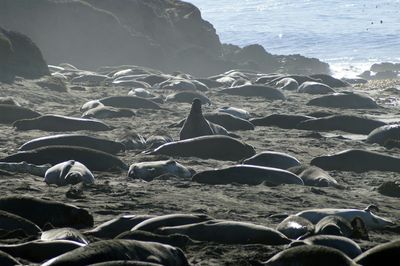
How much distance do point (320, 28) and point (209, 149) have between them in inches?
2112

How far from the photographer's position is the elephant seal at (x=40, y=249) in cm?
532

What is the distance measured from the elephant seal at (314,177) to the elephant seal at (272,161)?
448mm

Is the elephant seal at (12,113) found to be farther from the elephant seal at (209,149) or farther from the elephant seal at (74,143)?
the elephant seal at (209,149)

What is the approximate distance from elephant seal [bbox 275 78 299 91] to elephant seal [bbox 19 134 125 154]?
11943 millimetres

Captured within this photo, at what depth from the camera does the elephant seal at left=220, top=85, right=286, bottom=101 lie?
67.7 ft

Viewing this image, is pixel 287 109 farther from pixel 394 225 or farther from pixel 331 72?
pixel 331 72

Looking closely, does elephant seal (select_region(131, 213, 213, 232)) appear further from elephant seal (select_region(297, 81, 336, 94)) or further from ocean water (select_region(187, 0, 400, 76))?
ocean water (select_region(187, 0, 400, 76))

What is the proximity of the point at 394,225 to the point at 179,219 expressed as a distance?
188 cm

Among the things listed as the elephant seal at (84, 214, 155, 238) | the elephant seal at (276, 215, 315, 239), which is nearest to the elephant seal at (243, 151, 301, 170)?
the elephant seal at (276, 215, 315, 239)

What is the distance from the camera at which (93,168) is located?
399 inches

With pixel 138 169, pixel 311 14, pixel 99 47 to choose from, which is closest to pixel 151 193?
pixel 138 169

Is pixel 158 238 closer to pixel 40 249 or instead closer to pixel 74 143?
pixel 40 249

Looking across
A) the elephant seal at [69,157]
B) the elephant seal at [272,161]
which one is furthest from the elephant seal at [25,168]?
the elephant seal at [272,161]

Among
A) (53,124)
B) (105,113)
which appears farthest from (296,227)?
→ (105,113)
